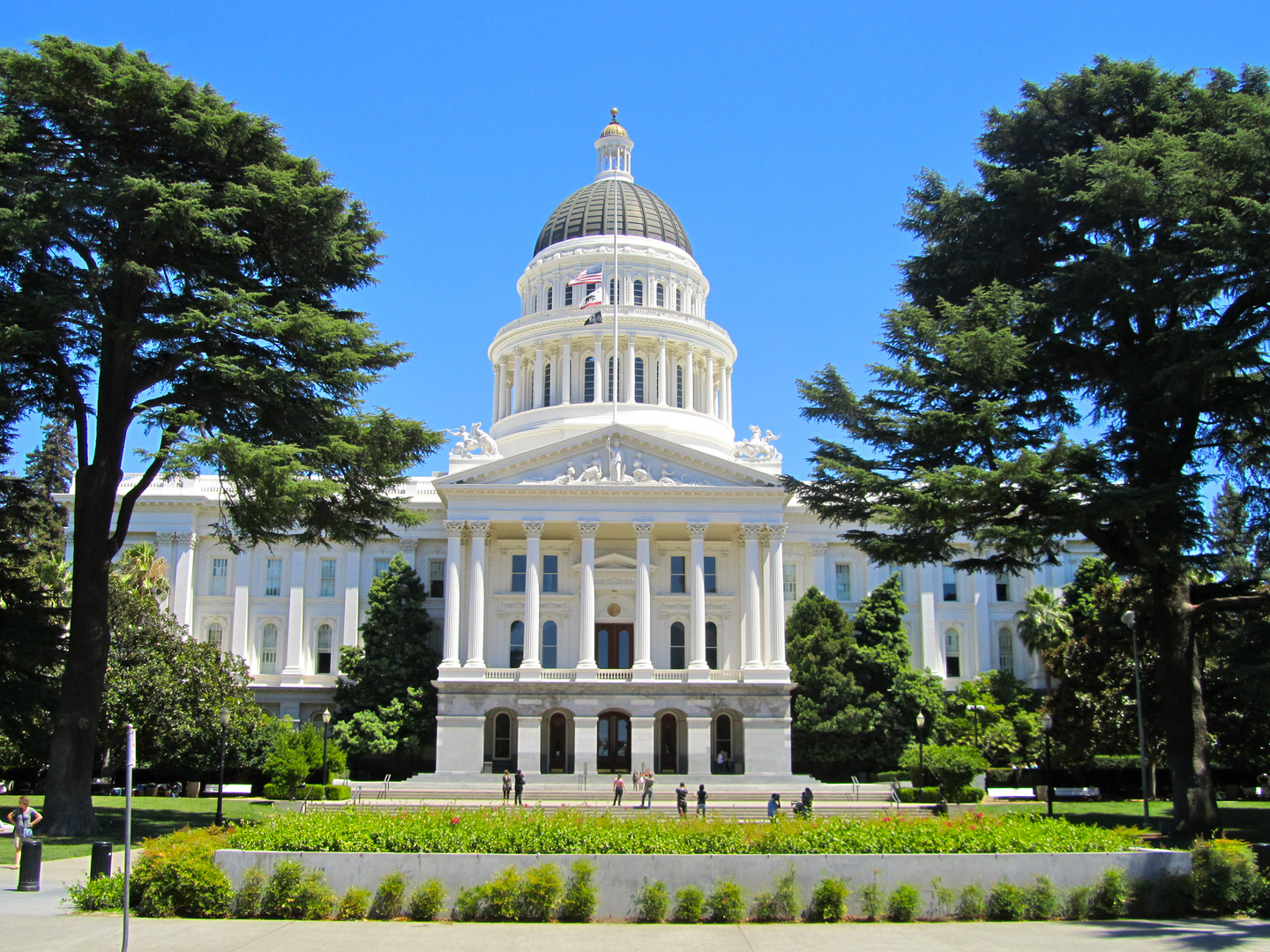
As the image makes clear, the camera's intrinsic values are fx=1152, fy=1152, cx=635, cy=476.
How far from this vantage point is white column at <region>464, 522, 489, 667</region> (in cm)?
5191

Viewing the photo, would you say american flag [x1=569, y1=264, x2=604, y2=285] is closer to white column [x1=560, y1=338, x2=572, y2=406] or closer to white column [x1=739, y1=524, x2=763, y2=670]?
white column [x1=560, y1=338, x2=572, y2=406]

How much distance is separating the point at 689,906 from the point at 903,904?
3108mm

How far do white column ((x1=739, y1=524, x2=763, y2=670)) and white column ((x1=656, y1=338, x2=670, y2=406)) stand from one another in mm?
17691

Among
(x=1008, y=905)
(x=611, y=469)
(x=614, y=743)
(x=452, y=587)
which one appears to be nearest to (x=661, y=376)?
(x=611, y=469)

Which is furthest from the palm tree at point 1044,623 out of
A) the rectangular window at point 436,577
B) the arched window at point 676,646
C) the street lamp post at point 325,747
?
the street lamp post at point 325,747

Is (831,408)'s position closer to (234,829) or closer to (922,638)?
(234,829)

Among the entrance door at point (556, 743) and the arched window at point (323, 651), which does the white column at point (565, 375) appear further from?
the entrance door at point (556, 743)

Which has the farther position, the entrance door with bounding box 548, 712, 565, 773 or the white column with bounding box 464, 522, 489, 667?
the entrance door with bounding box 548, 712, 565, 773

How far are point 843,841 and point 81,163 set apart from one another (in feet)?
77.5

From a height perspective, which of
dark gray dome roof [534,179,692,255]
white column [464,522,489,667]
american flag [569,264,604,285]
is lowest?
white column [464,522,489,667]

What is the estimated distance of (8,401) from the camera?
2550 cm

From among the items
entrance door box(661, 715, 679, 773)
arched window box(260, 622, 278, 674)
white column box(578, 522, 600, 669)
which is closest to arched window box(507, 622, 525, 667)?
white column box(578, 522, 600, 669)

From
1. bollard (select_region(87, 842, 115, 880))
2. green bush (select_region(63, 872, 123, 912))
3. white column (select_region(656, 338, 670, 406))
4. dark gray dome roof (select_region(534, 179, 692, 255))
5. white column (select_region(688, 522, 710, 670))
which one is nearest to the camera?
green bush (select_region(63, 872, 123, 912))

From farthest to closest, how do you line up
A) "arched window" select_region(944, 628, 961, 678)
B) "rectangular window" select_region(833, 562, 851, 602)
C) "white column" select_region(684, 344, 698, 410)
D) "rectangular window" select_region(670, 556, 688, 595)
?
"white column" select_region(684, 344, 698, 410), "arched window" select_region(944, 628, 961, 678), "rectangular window" select_region(833, 562, 851, 602), "rectangular window" select_region(670, 556, 688, 595)
